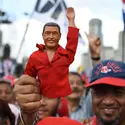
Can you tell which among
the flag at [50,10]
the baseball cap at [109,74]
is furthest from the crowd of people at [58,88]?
the flag at [50,10]

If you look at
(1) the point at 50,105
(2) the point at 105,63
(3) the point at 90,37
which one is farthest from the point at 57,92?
(3) the point at 90,37

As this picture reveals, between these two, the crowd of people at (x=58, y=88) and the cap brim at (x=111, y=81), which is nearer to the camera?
the crowd of people at (x=58, y=88)

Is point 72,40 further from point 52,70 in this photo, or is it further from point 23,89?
point 23,89

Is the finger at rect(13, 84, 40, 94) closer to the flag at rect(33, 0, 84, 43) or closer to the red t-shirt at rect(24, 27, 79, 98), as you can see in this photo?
the red t-shirt at rect(24, 27, 79, 98)

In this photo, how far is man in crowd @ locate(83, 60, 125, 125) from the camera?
266 cm

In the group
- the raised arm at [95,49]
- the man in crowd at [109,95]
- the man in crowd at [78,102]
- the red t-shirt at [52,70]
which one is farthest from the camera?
the man in crowd at [78,102]

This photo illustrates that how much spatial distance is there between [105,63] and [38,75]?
0.72m

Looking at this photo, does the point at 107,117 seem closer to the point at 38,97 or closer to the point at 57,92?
the point at 38,97

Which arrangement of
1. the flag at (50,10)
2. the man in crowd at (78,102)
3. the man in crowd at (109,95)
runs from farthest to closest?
1. the flag at (50,10)
2. the man in crowd at (78,102)
3. the man in crowd at (109,95)

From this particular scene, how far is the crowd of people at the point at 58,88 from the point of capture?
2445mm

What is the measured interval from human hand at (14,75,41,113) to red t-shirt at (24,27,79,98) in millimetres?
780

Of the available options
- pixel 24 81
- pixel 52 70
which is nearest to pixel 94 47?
pixel 52 70

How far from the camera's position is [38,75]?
11.1 ft

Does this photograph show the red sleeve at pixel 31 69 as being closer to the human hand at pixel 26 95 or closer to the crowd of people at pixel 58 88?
the crowd of people at pixel 58 88
